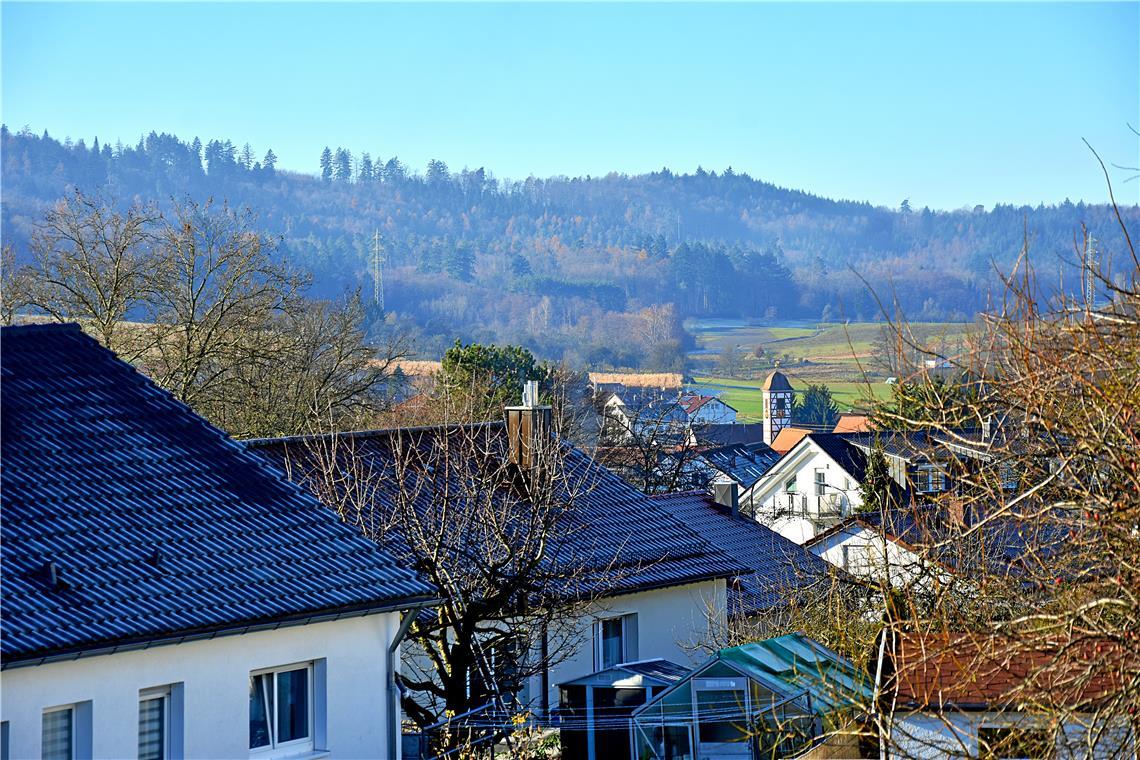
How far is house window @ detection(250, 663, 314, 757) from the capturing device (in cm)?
1288

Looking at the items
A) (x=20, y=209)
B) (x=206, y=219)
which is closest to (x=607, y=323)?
(x=20, y=209)

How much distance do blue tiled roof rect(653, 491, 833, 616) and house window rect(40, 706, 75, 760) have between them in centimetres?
1667

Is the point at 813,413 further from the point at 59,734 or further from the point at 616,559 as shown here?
the point at 59,734

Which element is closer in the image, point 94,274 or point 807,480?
point 94,274

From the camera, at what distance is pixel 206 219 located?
136 ft

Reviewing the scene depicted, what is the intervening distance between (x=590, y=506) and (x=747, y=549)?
372 inches

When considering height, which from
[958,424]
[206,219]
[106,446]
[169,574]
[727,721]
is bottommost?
[727,721]

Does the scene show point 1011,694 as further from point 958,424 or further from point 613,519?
point 613,519

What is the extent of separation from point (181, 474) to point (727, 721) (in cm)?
803

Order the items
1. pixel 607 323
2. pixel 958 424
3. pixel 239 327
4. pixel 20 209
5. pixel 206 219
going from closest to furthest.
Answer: pixel 958 424 < pixel 239 327 < pixel 206 219 < pixel 20 209 < pixel 607 323

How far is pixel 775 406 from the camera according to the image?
116000 mm

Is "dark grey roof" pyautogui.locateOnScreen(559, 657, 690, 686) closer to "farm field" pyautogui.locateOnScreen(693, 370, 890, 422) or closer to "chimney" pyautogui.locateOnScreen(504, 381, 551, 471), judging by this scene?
"chimney" pyautogui.locateOnScreen(504, 381, 551, 471)

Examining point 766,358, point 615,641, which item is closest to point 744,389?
point 766,358

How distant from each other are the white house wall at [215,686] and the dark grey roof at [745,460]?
200 feet
